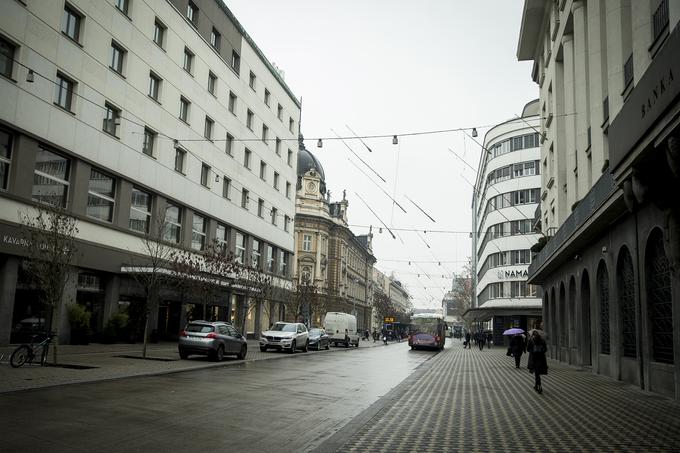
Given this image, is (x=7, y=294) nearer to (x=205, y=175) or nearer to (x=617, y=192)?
(x=205, y=175)

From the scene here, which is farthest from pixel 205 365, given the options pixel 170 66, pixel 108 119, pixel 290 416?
pixel 170 66

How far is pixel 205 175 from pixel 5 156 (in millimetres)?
17012

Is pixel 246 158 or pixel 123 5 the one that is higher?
pixel 123 5

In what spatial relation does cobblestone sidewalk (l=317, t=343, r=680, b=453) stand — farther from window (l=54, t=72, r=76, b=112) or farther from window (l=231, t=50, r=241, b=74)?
window (l=231, t=50, r=241, b=74)

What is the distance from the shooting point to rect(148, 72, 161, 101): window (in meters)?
32.2

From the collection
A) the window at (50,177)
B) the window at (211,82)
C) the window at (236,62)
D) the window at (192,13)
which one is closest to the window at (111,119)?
the window at (50,177)

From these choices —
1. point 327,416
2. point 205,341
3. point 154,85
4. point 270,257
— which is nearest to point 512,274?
point 270,257

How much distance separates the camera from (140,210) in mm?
31109

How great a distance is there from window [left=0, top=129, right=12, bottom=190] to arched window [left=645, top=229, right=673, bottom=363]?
21.4 m

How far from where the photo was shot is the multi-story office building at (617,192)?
1130 cm

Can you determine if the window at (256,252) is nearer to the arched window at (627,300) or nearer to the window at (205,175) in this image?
the window at (205,175)

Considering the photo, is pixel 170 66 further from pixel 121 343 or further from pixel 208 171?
pixel 121 343

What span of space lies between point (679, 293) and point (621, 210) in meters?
4.27

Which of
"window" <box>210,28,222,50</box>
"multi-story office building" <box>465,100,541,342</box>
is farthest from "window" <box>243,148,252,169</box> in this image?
"multi-story office building" <box>465,100,541,342</box>
